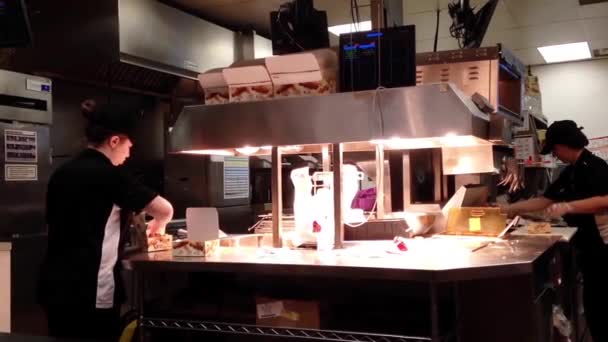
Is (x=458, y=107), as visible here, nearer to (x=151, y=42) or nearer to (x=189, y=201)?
(x=151, y=42)

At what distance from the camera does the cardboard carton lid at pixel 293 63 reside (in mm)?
2150

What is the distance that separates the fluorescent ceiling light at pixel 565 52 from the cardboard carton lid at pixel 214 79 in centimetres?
530

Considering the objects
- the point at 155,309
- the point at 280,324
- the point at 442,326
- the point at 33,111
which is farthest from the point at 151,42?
the point at 442,326

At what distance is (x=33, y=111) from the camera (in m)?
3.45

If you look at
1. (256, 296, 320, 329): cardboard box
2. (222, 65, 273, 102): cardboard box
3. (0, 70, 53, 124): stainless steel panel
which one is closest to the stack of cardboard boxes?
(222, 65, 273, 102): cardboard box

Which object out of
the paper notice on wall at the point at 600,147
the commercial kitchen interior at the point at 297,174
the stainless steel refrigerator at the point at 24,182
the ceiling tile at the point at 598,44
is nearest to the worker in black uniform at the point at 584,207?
the commercial kitchen interior at the point at 297,174

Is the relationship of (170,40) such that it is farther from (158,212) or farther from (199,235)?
(199,235)

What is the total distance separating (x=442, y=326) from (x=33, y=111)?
8.88 ft

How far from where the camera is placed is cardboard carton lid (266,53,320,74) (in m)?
2.15

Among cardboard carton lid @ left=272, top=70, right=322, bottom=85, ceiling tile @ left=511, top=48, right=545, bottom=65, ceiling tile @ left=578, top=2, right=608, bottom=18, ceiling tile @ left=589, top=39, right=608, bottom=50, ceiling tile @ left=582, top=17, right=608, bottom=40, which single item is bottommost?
cardboard carton lid @ left=272, top=70, right=322, bottom=85

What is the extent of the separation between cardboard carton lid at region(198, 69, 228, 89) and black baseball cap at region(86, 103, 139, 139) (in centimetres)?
33

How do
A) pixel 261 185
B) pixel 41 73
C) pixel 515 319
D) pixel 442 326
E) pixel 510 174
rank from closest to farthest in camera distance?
pixel 442 326 → pixel 515 319 → pixel 41 73 → pixel 510 174 → pixel 261 185

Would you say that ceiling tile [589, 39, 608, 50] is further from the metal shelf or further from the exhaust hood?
the metal shelf

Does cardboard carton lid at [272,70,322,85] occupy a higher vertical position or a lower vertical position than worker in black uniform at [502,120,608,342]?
higher
